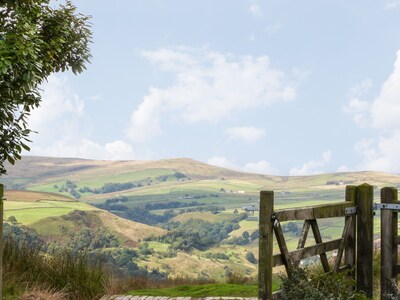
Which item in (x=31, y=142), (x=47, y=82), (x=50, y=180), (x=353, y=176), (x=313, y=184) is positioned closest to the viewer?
(x=31, y=142)

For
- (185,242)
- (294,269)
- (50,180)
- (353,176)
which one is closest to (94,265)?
(294,269)

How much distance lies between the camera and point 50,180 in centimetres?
17625

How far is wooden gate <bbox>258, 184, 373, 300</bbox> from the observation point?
30.8ft

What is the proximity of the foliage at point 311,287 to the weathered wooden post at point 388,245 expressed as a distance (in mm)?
1740

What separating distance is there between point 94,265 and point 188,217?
352 feet

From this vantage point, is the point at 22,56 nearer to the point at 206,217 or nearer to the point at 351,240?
the point at 351,240

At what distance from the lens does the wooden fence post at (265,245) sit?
936 centimetres

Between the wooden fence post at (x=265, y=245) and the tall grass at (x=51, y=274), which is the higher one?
the wooden fence post at (x=265, y=245)

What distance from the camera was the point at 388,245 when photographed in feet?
38.9

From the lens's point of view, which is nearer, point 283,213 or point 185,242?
point 283,213

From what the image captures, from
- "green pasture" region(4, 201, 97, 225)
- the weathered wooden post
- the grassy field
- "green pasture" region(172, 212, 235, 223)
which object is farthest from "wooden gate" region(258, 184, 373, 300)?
"green pasture" region(172, 212, 235, 223)

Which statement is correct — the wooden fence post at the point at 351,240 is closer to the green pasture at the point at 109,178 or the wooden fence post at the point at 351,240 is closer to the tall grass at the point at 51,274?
the tall grass at the point at 51,274

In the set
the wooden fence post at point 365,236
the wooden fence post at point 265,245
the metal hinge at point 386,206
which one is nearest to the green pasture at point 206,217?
the wooden fence post at point 365,236

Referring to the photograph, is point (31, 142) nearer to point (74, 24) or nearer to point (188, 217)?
point (74, 24)
